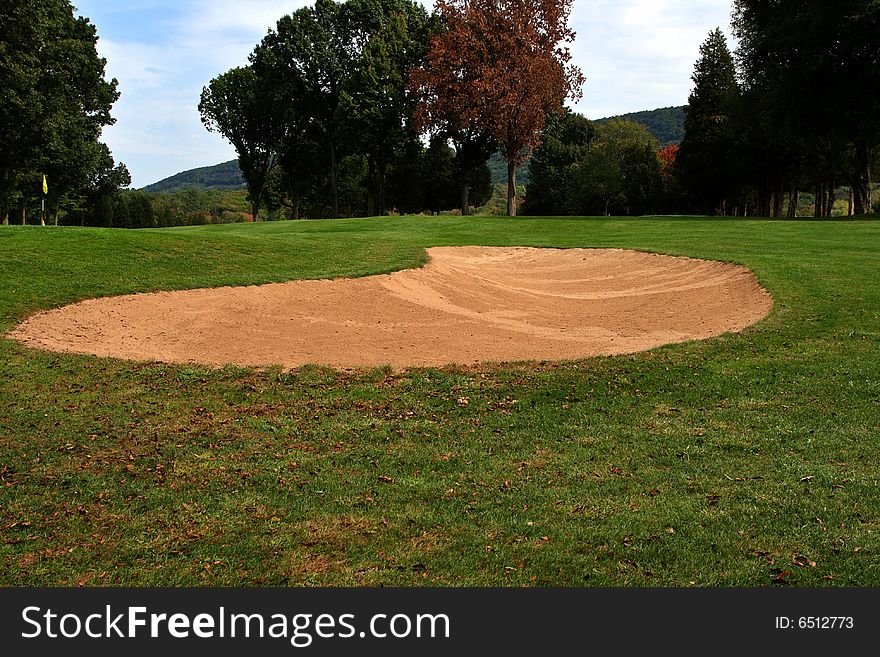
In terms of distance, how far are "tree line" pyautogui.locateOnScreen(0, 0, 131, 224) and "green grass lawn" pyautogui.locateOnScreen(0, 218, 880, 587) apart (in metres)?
23.8

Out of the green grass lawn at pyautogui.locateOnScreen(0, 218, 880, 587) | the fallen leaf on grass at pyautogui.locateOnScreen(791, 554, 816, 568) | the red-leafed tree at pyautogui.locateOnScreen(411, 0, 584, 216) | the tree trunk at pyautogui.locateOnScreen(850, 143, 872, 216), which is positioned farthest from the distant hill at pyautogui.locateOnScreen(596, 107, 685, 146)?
the fallen leaf on grass at pyautogui.locateOnScreen(791, 554, 816, 568)

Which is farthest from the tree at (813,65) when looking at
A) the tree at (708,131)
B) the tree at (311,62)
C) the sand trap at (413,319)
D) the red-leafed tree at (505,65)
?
the tree at (311,62)

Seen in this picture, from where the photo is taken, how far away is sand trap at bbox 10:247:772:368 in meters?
10.4

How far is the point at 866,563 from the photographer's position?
426cm

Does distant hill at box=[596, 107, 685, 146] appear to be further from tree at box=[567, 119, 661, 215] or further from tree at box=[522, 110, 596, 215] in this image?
tree at box=[567, 119, 661, 215]

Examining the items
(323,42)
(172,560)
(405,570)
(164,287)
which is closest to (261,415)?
(172,560)

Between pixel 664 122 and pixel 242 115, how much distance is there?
98.2 meters

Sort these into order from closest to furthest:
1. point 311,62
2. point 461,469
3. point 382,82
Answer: point 461,469 → point 382,82 → point 311,62

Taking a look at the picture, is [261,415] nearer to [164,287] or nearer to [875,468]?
[875,468]

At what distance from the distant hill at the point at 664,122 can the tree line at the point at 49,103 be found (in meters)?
94.1

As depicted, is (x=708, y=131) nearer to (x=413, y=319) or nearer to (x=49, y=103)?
(x=49, y=103)

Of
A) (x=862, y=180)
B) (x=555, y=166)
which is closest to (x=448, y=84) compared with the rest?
(x=862, y=180)

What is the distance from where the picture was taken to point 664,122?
133250 mm

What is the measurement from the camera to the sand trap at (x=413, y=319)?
10.4 m
